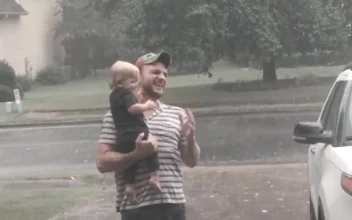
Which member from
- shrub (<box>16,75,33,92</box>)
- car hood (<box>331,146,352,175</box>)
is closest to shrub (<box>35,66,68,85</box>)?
shrub (<box>16,75,33,92</box>)

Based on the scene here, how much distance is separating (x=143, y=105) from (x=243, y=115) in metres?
15.8

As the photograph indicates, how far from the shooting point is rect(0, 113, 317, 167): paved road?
12750 millimetres

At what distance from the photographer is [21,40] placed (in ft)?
139

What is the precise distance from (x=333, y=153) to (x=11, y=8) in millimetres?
38031

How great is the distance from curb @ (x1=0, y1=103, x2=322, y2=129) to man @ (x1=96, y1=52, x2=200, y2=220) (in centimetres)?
1544

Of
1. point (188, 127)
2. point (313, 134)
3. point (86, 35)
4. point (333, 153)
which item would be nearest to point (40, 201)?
point (313, 134)

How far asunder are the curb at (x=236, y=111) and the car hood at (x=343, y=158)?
14383 millimetres

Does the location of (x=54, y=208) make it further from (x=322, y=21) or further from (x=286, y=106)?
(x=322, y=21)

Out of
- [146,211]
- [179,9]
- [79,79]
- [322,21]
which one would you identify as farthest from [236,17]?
[79,79]

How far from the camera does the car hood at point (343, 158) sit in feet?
14.4

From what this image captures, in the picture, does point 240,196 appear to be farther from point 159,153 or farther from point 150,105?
point 150,105

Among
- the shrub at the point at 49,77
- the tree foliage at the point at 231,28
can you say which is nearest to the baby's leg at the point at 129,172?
the tree foliage at the point at 231,28

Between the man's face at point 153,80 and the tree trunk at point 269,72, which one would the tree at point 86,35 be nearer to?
the tree trunk at point 269,72

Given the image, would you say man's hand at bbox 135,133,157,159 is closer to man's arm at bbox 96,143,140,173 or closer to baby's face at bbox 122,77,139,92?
man's arm at bbox 96,143,140,173
